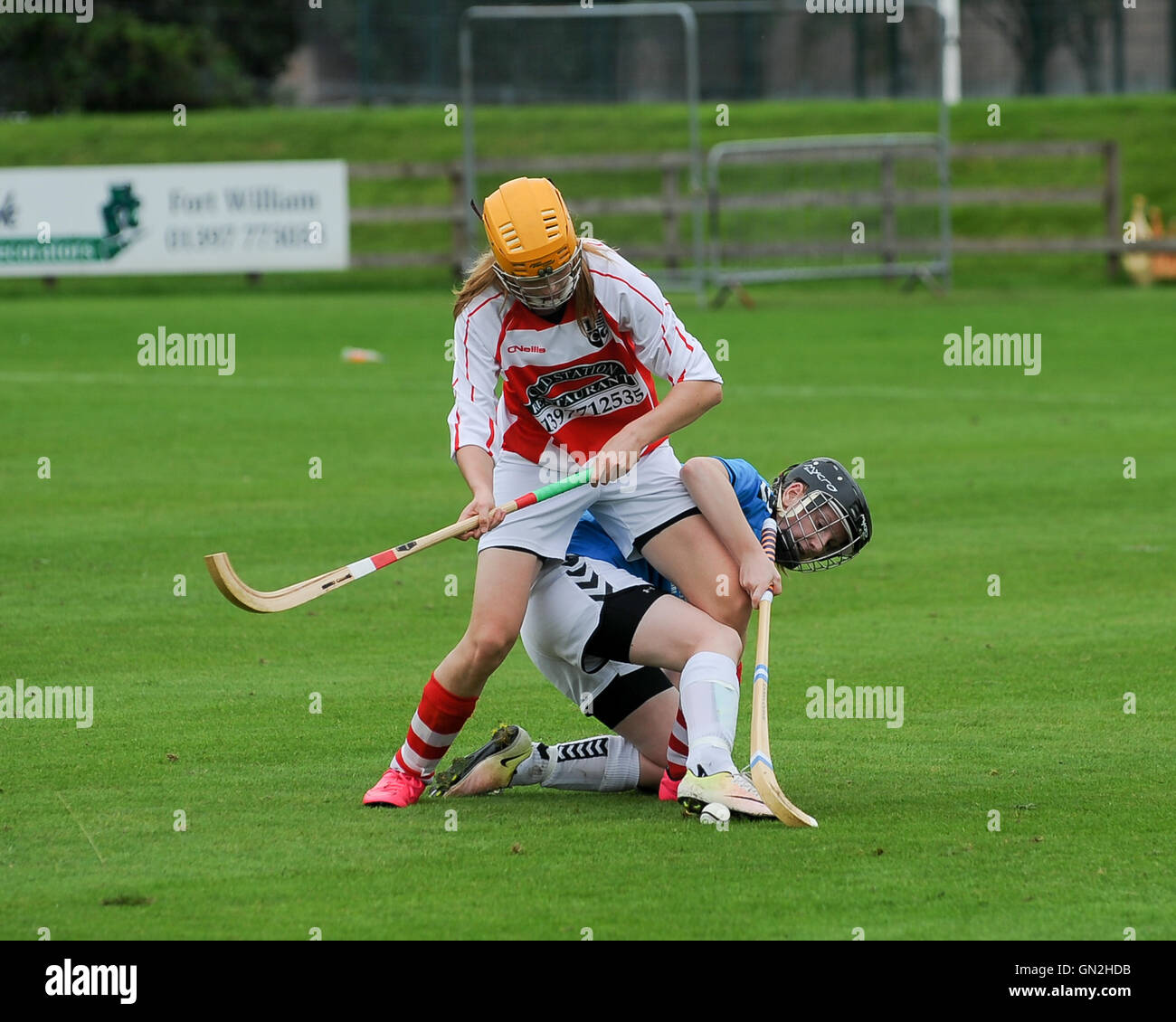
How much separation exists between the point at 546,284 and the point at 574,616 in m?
1.02

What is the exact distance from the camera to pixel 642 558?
6.39 m

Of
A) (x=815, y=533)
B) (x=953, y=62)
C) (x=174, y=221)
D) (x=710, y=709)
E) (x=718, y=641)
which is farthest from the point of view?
(x=953, y=62)

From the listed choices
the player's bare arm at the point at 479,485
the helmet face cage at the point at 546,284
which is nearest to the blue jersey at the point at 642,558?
the player's bare arm at the point at 479,485

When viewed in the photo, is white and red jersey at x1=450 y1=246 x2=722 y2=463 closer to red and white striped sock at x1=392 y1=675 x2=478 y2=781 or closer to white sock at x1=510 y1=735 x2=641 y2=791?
red and white striped sock at x1=392 y1=675 x2=478 y2=781

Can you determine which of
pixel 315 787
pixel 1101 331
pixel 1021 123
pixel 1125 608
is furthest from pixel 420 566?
pixel 1021 123

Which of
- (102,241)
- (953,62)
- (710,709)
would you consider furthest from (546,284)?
(953,62)

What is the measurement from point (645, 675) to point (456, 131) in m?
32.0

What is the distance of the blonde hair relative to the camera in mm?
5961

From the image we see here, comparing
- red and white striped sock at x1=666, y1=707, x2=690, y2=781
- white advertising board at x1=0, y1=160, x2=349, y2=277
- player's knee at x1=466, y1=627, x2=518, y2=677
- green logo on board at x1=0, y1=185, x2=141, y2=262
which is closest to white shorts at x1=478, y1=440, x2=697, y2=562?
player's knee at x1=466, y1=627, x2=518, y2=677

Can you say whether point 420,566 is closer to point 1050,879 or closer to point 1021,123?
point 1050,879

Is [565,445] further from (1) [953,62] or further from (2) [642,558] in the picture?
(1) [953,62]

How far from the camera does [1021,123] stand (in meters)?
35.1

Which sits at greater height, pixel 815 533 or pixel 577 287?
pixel 577 287
